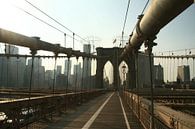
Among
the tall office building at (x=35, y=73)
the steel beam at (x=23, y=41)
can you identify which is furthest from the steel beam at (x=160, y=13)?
the tall office building at (x=35, y=73)

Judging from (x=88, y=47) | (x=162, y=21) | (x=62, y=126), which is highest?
(x=88, y=47)

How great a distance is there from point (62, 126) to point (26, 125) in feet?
5.85

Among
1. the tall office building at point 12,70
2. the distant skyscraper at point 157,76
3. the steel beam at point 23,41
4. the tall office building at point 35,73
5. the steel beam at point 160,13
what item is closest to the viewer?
the steel beam at point 160,13

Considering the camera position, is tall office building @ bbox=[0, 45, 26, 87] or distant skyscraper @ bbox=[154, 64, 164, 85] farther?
distant skyscraper @ bbox=[154, 64, 164, 85]

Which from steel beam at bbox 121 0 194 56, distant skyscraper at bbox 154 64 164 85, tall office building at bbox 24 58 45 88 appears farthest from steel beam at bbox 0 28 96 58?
distant skyscraper at bbox 154 64 164 85

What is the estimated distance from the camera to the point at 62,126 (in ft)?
46.4

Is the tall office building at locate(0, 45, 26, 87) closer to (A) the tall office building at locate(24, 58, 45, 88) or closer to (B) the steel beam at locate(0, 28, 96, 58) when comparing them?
(A) the tall office building at locate(24, 58, 45, 88)

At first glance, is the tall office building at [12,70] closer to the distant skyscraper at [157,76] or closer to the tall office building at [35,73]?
the tall office building at [35,73]

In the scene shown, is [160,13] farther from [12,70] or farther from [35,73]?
[35,73]

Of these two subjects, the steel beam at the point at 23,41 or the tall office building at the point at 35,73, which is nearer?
the steel beam at the point at 23,41

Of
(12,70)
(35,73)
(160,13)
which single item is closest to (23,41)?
(160,13)

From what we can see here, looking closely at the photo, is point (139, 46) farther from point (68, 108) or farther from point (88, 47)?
point (88, 47)

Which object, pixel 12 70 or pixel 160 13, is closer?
pixel 160 13

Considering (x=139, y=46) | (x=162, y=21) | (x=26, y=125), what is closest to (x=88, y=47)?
(x=139, y=46)
